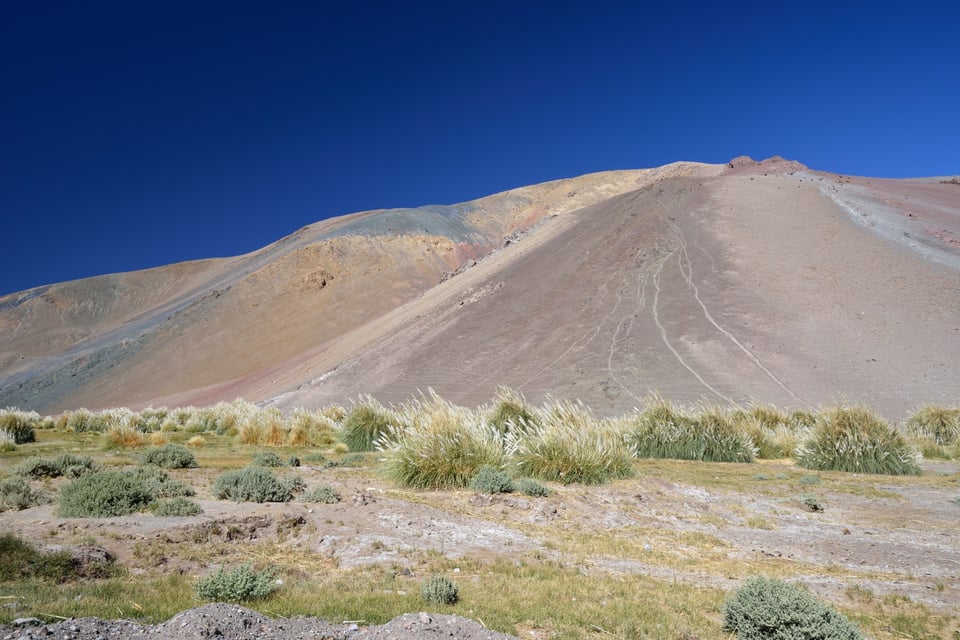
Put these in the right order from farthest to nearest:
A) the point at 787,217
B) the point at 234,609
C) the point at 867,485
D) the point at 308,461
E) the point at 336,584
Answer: the point at 787,217, the point at 308,461, the point at 867,485, the point at 336,584, the point at 234,609

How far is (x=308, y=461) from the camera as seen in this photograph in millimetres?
13344

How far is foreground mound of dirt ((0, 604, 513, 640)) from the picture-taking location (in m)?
3.46

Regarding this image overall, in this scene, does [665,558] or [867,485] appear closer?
[665,558]

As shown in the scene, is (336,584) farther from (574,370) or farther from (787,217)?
(787,217)

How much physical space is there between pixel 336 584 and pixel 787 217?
1729 inches

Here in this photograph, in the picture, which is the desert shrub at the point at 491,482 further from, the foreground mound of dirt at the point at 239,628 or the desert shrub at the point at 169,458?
the desert shrub at the point at 169,458

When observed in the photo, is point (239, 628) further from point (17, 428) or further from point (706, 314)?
point (706, 314)

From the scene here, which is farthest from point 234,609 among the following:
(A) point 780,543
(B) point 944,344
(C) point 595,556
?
(B) point 944,344

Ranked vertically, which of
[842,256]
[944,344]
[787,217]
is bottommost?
[944,344]

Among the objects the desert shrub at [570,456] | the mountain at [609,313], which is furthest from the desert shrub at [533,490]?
the mountain at [609,313]

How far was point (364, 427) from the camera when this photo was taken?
16.3 meters

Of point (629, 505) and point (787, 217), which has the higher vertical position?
point (787, 217)

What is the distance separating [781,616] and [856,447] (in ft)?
34.1

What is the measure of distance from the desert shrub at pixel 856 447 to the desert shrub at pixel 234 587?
12.1 metres
